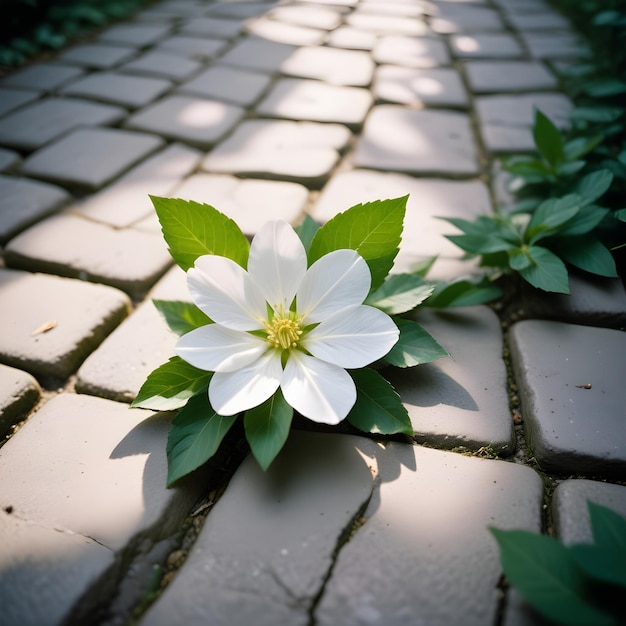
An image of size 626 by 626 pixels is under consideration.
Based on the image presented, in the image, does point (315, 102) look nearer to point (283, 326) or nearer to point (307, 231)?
point (307, 231)

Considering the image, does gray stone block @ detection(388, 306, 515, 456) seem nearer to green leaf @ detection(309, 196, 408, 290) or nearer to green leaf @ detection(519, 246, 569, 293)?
green leaf @ detection(519, 246, 569, 293)

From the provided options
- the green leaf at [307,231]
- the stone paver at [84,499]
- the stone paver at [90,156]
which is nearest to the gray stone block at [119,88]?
the stone paver at [90,156]

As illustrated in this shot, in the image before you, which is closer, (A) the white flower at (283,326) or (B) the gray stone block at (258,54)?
(A) the white flower at (283,326)

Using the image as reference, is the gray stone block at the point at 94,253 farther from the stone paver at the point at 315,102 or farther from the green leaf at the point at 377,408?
the stone paver at the point at 315,102

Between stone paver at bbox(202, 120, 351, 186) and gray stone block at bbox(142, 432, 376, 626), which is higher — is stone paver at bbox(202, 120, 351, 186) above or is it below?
below

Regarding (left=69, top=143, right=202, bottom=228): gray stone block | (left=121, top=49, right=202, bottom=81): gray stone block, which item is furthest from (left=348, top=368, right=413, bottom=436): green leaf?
(left=121, top=49, right=202, bottom=81): gray stone block
